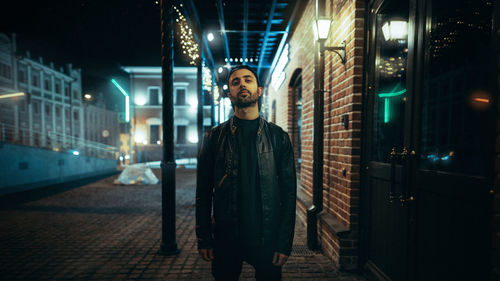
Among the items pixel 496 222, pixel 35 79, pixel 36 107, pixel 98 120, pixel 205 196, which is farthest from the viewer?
pixel 98 120

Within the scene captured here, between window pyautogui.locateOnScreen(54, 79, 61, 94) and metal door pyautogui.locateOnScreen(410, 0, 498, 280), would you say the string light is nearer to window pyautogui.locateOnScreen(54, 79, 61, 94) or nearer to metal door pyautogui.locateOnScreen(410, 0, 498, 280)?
metal door pyautogui.locateOnScreen(410, 0, 498, 280)

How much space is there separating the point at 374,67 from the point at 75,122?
129 ft

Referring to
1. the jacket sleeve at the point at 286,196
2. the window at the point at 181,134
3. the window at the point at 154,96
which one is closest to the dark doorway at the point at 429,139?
the jacket sleeve at the point at 286,196

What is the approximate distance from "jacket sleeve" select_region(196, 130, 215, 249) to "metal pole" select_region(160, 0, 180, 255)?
1.94 metres

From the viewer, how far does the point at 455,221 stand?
1.73 metres

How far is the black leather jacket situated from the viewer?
5.78 ft

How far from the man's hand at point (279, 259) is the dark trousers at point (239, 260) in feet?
0.11

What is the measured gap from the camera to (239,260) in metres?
1.83

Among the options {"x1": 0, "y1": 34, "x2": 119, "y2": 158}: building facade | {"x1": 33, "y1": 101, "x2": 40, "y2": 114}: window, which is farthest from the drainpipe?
{"x1": 33, "y1": 101, "x2": 40, "y2": 114}: window

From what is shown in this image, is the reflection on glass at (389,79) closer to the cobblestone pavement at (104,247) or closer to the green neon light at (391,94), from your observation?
the green neon light at (391,94)

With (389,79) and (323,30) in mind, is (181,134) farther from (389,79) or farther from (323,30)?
(389,79)

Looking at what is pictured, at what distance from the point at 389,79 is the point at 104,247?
4.83 metres

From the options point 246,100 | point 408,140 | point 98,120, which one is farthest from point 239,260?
point 98,120

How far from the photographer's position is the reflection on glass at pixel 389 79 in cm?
243
